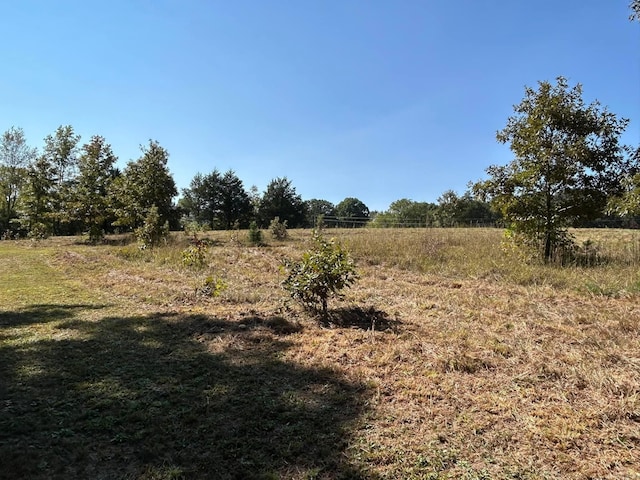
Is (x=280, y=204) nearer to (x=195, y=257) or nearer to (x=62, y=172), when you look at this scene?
(x=62, y=172)

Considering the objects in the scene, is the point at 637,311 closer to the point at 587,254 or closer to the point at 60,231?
the point at 587,254

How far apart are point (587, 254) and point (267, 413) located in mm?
9022

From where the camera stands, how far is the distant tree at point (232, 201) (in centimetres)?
5209

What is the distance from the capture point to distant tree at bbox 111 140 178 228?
17.3 metres

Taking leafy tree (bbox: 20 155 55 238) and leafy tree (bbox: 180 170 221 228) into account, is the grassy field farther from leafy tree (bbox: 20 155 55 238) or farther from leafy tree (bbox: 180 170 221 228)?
leafy tree (bbox: 180 170 221 228)

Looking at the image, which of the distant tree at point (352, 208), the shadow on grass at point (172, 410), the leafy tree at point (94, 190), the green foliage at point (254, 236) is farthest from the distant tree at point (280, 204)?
the distant tree at point (352, 208)

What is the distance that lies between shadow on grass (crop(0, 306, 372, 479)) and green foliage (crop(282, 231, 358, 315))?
0.94m

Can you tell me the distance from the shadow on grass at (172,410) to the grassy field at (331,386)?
0.01 meters

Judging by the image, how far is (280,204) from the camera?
52.2 meters

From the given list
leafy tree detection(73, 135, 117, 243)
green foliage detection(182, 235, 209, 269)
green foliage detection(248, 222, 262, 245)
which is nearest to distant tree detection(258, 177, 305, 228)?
leafy tree detection(73, 135, 117, 243)

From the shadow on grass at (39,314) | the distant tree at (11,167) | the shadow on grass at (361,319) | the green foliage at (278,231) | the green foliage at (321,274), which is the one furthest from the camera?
the distant tree at (11,167)

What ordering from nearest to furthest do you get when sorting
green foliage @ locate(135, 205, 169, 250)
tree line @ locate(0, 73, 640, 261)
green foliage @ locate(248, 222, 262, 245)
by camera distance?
tree line @ locate(0, 73, 640, 261) < green foliage @ locate(135, 205, 169, 250) < green foliage @ locate(248, 222, 262, 245)

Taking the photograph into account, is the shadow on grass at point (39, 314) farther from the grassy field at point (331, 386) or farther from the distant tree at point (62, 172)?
the distant tree at point (62, 172)

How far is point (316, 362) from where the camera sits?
3729mm
